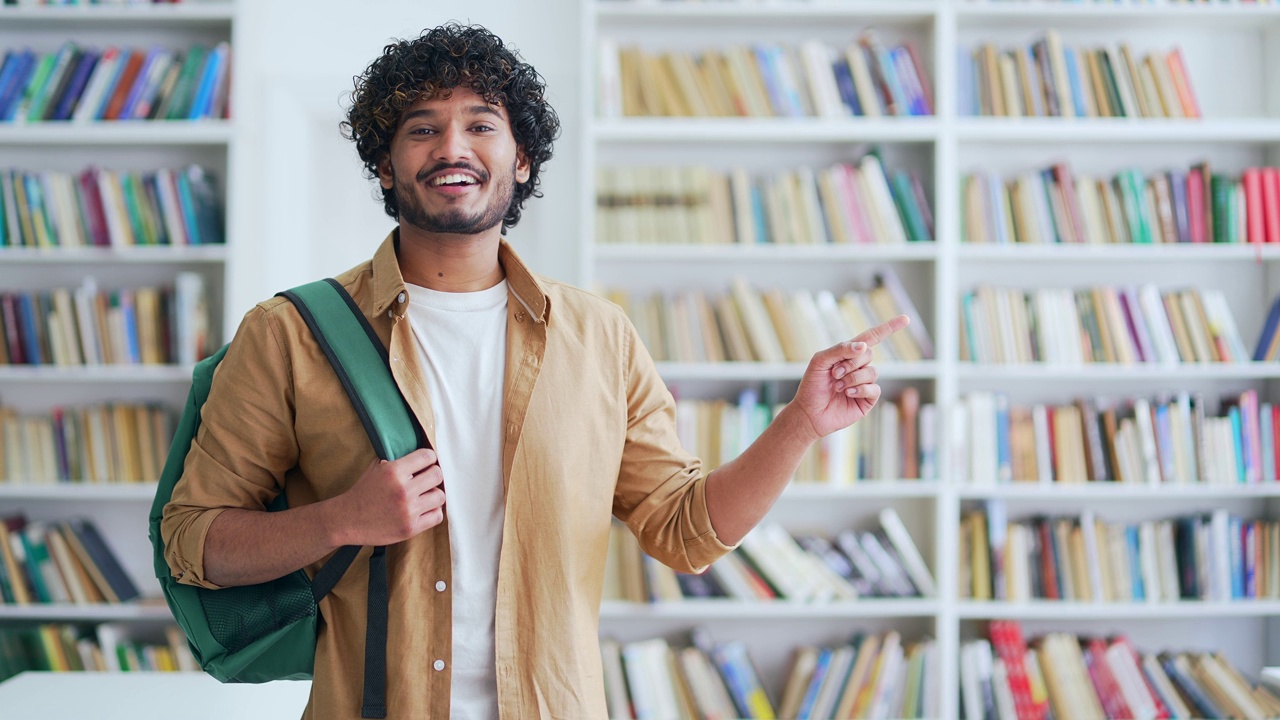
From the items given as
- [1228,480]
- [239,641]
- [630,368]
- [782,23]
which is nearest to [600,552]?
[630,368]

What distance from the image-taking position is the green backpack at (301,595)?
3.91 feet

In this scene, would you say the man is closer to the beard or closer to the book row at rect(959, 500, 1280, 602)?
the beard

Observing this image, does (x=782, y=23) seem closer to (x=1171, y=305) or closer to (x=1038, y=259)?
(x=1038, y=259)

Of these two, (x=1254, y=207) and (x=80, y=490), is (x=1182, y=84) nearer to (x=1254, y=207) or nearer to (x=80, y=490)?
(x=1254, y=207)

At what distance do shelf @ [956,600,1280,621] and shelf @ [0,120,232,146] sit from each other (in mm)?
2746

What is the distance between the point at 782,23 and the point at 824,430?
2180 mm

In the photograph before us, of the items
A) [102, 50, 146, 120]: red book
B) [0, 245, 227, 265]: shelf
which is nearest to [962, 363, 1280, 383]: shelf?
[0, 245, 227, 265]: shelf

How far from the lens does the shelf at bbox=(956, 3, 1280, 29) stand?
9.72ft

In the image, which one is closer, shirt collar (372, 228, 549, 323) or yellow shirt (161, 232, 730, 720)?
yellow shirt (161, 232, 730, 720)

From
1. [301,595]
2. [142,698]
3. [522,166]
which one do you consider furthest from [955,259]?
[142,698]

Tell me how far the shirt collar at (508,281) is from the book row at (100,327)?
1.94m

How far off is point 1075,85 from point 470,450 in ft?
8.34

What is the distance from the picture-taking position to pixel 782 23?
3.12m

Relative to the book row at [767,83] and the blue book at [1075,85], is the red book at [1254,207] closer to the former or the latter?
the blue book at [1075,85]
